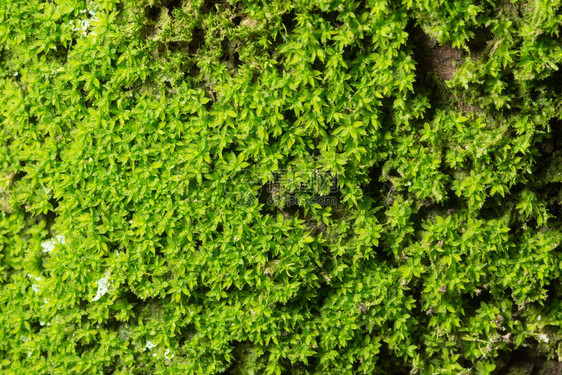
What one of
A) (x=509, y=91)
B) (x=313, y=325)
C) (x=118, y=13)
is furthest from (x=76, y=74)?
(x=509, y=91)

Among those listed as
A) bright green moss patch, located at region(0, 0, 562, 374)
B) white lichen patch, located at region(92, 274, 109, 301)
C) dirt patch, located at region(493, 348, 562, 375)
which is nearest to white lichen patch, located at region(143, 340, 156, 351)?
bright green moss patch, located at region(0, 0, 562, 374)

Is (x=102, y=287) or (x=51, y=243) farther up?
(x=51, y=243)

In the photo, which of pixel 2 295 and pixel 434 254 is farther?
pixel 2 295

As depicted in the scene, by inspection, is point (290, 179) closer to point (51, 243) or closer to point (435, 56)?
point (435, 56)

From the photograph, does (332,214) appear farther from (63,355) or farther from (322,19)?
(63,355)

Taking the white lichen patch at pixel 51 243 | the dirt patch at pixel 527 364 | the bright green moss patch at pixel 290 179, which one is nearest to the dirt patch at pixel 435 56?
the bright green moss patch at pixel 290 179

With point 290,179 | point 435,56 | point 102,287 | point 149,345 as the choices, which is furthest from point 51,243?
point 435,56

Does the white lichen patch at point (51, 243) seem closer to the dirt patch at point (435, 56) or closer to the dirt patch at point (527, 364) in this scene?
the dirt patch at point (435, 56)

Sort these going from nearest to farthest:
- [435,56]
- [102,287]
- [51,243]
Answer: [435,56]
[102,287]
[51,243]
